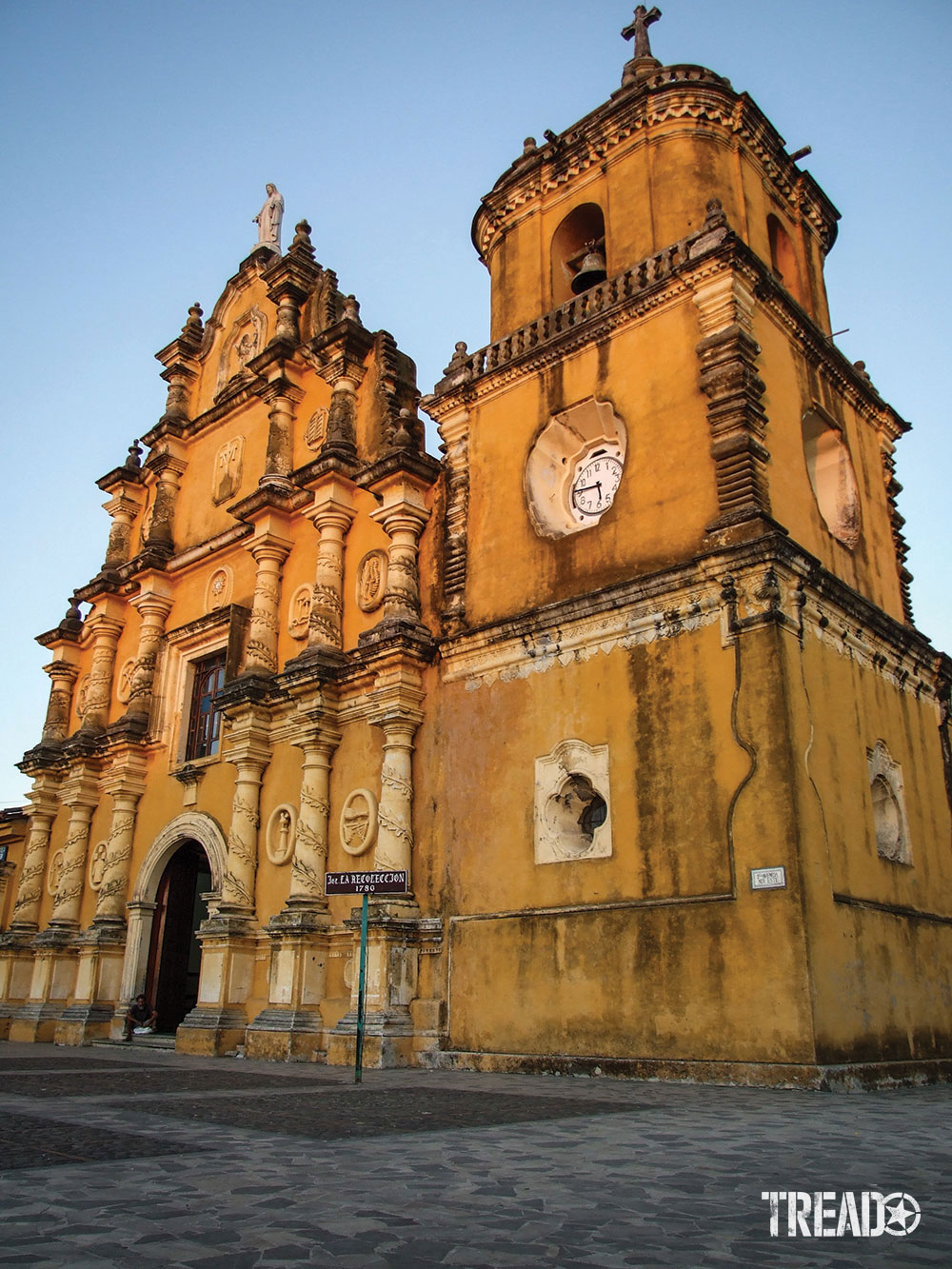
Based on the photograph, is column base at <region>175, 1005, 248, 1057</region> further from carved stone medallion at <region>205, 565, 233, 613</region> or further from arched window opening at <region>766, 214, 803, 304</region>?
arched window opening at <region>766, 214, 803, 304</region>

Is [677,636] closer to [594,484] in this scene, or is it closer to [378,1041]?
[594,484]

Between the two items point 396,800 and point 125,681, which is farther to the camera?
point 125,681

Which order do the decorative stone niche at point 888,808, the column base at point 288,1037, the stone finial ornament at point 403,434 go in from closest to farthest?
1. the decorative stone niche at point 888,808
2. the column base at point 288,1037
3. the stone finial ornament at point 403,434

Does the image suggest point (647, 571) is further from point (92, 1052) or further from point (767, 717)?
point (92, 1052)

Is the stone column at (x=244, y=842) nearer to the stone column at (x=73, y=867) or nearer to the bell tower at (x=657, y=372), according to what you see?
the bell tower at (x=657, y=372)

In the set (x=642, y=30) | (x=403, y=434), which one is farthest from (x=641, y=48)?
(x=403, y=434)

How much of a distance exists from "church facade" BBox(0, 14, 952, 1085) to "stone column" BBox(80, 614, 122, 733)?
1933 millimetres

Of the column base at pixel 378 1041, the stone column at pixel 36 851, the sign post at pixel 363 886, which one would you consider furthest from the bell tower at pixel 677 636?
the stone column at pixel 36 851

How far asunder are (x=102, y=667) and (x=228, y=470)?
5.13 meters

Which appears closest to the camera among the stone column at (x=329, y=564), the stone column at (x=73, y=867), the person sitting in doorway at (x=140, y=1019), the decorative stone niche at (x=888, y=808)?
the decorative stone niche at (x=888, y=808)

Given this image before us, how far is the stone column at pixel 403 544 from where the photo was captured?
14.9m

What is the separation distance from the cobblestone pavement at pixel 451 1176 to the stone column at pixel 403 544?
7.59m

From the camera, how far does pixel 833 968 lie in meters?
9.63

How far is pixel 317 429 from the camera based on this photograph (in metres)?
17.9
